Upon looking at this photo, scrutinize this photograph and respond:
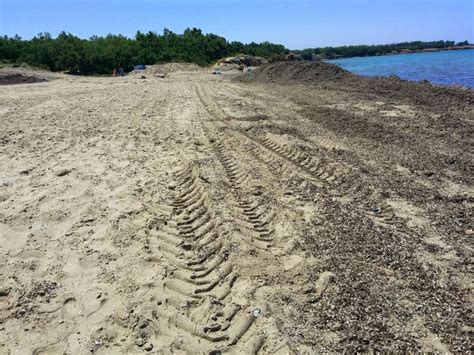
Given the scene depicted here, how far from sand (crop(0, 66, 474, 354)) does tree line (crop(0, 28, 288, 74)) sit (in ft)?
129

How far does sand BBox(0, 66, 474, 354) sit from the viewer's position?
3.04 metres

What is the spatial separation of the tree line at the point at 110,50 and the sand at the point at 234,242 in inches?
1553

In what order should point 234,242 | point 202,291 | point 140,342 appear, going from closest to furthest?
point 140,342 < point 202,291 < point 234,242

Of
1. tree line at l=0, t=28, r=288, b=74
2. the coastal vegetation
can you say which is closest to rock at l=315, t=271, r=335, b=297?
the coastal vegetation

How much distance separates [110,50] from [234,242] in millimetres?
48763

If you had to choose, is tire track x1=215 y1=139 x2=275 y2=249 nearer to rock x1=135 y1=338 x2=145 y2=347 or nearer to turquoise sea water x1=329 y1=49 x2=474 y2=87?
rock x1=135 y1=338 x2=145 y2=347

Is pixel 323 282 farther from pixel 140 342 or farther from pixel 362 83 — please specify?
pixel 362 83

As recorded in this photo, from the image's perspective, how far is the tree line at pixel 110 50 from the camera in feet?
140

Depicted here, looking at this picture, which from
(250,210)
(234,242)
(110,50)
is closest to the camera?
(234,242)

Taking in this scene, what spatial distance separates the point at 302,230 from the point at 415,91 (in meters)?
12.4

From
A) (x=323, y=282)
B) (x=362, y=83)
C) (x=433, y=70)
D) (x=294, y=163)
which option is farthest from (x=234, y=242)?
(x=433, y=70)

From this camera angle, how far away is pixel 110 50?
47.1 meters

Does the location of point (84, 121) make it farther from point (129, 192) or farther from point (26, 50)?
point (26, 50)

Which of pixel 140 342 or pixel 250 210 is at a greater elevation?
pixel 250 210
